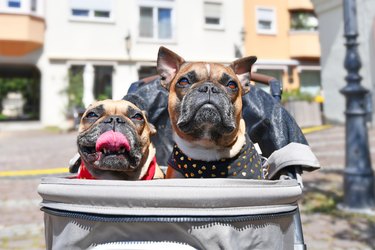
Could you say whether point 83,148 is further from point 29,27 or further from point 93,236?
point 29,27

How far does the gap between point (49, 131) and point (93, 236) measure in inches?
644

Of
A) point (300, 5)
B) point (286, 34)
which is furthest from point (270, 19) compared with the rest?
point (300, 5)

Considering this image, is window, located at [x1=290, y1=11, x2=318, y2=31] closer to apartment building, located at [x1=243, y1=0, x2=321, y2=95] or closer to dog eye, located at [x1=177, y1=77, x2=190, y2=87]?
apartment building, located at [x1=243, y1=0, x2=321, y2=95]

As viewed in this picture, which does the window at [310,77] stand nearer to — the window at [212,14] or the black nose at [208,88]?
the window at [212,14]

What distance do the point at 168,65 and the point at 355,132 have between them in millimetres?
3857

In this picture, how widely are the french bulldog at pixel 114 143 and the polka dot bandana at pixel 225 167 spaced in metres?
0.20

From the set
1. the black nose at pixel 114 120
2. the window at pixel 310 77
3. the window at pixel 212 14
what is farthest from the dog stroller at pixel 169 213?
the window at pixel 310 77

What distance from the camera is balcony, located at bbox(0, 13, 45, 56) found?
54.6ft

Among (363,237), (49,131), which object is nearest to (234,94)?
(363,237)

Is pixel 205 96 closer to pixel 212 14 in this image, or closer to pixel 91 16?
pixel 91 16

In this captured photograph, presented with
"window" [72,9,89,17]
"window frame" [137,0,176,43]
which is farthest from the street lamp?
"window" [72,9,89,17]

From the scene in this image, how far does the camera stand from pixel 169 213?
123 cm

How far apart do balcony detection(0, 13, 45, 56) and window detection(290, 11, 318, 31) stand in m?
13.5

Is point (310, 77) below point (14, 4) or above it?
below
